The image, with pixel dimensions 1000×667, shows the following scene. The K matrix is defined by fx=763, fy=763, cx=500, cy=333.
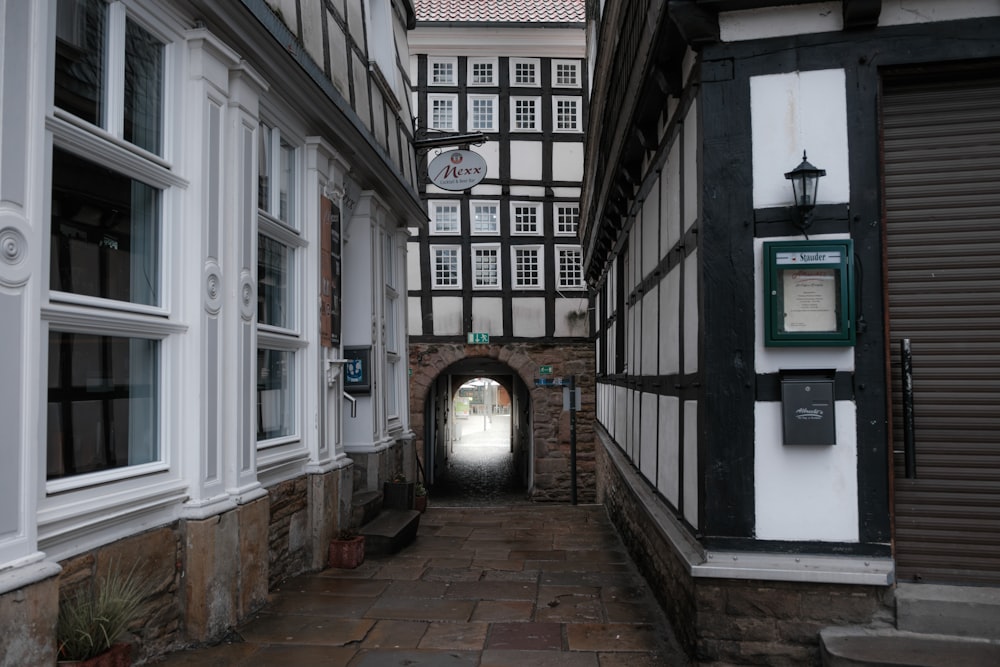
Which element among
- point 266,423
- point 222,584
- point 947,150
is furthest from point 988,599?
point 266,423

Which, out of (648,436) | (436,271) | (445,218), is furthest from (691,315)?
(445,218)

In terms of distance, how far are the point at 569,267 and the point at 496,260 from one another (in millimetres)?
1694

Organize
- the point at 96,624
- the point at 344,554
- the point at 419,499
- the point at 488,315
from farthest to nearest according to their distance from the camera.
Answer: the point at 488,315 < the point at 419,499 < the point at 344,554 < the point at 96,624

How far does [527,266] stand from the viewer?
17.6 metres

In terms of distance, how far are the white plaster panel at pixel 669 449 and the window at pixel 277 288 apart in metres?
3.02

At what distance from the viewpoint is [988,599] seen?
3.98 metres

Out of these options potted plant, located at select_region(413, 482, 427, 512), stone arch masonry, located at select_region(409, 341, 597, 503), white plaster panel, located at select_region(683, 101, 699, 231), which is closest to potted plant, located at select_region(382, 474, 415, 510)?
potted plant, located at select_region(413, 482, 427, 512)

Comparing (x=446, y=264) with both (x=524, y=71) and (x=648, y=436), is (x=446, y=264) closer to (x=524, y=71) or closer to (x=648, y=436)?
(x=524, y=71)

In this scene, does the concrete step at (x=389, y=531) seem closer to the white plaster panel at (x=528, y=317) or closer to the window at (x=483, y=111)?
the white plaster panel at (x=528, y=317)

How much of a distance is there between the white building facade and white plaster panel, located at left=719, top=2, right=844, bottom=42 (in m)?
3.02

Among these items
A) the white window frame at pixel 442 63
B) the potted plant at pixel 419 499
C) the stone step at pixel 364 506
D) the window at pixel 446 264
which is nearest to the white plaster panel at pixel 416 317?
the window at pixel 446 264

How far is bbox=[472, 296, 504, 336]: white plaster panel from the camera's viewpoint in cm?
1733

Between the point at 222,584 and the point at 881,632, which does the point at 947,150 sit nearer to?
the point at 881,632

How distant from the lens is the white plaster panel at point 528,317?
1738cm
